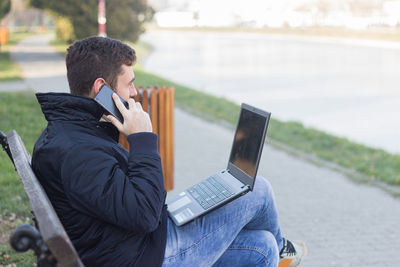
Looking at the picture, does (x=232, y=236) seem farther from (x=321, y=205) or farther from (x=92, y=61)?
(x=321, y=205)

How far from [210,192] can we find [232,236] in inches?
11.0

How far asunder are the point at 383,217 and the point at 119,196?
345 centimetres

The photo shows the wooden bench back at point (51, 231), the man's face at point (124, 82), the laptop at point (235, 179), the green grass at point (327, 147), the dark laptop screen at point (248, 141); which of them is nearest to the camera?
the wooden bench back at point (51, 231)

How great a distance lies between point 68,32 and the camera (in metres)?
25.3

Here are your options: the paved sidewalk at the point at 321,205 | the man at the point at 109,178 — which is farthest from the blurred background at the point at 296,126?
the man at the point at 109,178

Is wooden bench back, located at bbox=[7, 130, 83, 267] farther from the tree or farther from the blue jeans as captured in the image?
the tree

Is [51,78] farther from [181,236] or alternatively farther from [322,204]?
[181,236]

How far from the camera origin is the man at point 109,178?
1.91 metres

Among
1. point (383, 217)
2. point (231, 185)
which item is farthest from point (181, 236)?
point (383, 217)

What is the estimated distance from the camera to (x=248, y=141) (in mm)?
2787

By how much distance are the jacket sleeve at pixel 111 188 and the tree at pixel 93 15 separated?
21935 mm

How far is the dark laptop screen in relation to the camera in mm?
2631

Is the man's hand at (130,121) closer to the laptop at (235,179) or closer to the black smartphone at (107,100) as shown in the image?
the black smartphone at (107,100)

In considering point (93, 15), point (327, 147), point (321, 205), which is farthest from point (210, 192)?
point (93, 15)
